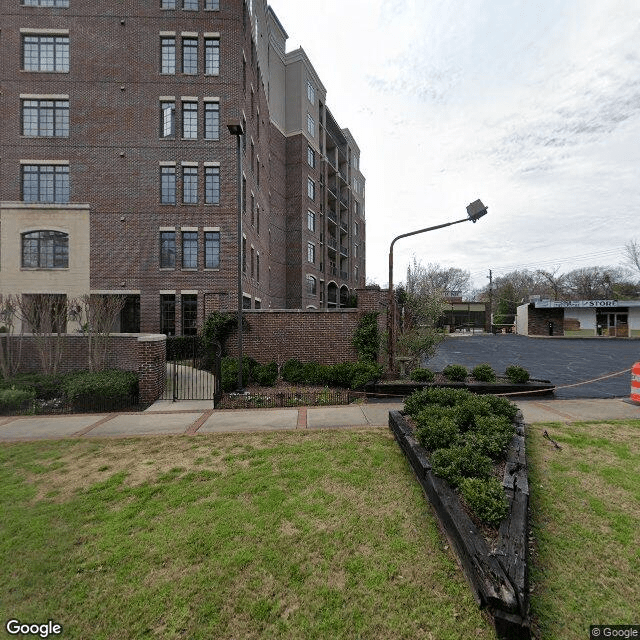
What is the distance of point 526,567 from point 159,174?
72.8ft

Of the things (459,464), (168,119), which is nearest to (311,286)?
(168,119)

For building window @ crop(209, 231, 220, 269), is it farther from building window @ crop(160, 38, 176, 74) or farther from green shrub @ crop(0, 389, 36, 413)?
green shrub @ crop(0, 389, 36, 413)

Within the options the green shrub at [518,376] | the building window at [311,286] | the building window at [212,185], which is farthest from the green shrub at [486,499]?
the building window at [311,286]

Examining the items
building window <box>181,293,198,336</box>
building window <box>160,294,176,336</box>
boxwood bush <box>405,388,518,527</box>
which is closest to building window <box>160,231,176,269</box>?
building window <box>160,294,176,336</box>

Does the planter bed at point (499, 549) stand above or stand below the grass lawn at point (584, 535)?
above

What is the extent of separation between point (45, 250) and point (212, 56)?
14.8 meters

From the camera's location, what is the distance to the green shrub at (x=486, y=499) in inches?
131

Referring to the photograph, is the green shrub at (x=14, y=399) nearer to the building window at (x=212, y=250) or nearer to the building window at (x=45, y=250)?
the building window at (x=212, y=250)

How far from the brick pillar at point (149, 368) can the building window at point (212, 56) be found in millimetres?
17635

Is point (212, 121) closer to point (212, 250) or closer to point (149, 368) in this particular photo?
point (212, 250)

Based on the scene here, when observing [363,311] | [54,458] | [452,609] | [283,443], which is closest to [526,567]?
[452,609]

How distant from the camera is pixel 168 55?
19.2m

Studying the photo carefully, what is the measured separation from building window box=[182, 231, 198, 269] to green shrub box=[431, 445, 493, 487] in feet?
58.5

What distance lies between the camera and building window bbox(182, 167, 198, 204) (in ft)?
62.6
